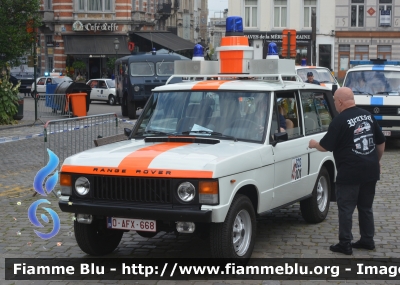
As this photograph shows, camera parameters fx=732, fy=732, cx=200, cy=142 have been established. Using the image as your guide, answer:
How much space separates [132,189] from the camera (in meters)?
6.70

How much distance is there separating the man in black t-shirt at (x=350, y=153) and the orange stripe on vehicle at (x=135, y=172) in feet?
5.35

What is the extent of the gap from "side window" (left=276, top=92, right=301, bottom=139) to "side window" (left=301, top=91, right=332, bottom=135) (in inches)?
9.4

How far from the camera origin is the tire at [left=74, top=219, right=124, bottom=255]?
7250 millimetres

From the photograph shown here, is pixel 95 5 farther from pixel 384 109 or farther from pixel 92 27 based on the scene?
pixel 384 109

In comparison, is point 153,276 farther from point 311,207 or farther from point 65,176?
point 311,207

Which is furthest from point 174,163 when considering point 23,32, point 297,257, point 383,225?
point 23,32

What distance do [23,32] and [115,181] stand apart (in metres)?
18.1

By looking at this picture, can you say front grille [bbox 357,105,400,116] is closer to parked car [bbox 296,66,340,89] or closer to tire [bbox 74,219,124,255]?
parked car [bbox 296,66,340,89]

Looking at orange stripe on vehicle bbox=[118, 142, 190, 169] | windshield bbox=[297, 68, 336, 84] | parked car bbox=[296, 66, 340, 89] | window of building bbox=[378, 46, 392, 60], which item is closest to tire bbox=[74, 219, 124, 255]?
orange stripe on vehicle bbox=[118, 142, 190, 169]

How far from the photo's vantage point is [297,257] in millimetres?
7496

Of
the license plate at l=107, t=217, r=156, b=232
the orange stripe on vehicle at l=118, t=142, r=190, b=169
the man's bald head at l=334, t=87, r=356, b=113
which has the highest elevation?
the man's bald head at l=334, t=87, r=356, b=113

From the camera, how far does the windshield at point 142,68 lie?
2747 centimetres

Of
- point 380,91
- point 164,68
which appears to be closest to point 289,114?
point 380,91

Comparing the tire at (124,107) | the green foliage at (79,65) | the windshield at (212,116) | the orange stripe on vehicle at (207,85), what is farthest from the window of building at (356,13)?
the windshield at (212,116)
